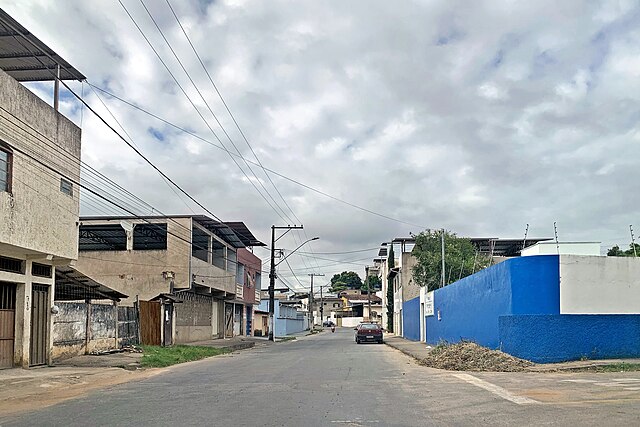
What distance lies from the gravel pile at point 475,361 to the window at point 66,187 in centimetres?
1321

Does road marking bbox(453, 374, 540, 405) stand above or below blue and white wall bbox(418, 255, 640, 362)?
below

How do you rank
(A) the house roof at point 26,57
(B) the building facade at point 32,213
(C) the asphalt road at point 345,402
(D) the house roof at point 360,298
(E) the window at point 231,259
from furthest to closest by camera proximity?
(D) the house roof at point 360,298 → (E) the window at point 231,259 → (A) the house roof at point 26,57 → (B) the building facade at point 32,213 → (C) the asphalt road at point 345,402

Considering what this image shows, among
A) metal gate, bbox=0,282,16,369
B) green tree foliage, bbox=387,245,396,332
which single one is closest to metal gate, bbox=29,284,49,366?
metal gate, bbox=0,282,16,369

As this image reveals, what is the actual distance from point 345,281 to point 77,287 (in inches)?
6076

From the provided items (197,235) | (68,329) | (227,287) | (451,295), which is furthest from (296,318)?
(68,329)

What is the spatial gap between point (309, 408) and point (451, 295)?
866 inches

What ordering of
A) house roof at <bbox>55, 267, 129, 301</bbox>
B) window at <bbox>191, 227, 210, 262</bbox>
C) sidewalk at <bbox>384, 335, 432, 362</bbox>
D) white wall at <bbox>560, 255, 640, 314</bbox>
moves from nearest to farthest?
white wall at <bbox>560, 255, 640, 314</bbox>
house roof at <bbox>55, 267, 129, 301</bbox>
sidewalk at <bbox>384, 335, 432, 362</bbox>
window at <bbox>191, 227, 210, 262</bbox>

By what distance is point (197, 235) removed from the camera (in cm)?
4566

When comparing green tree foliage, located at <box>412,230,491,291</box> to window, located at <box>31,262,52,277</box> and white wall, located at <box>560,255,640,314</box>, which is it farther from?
window, located at <box>31,262,52,277</box>

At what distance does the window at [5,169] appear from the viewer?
18422 millimetres

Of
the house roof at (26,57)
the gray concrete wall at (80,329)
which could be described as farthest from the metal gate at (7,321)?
the house roof at (26,57)

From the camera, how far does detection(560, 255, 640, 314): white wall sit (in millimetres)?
20500

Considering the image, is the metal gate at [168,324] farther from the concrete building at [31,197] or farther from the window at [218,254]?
the window at [218,254]

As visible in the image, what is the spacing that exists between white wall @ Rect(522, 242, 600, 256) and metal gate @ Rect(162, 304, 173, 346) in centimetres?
1881
